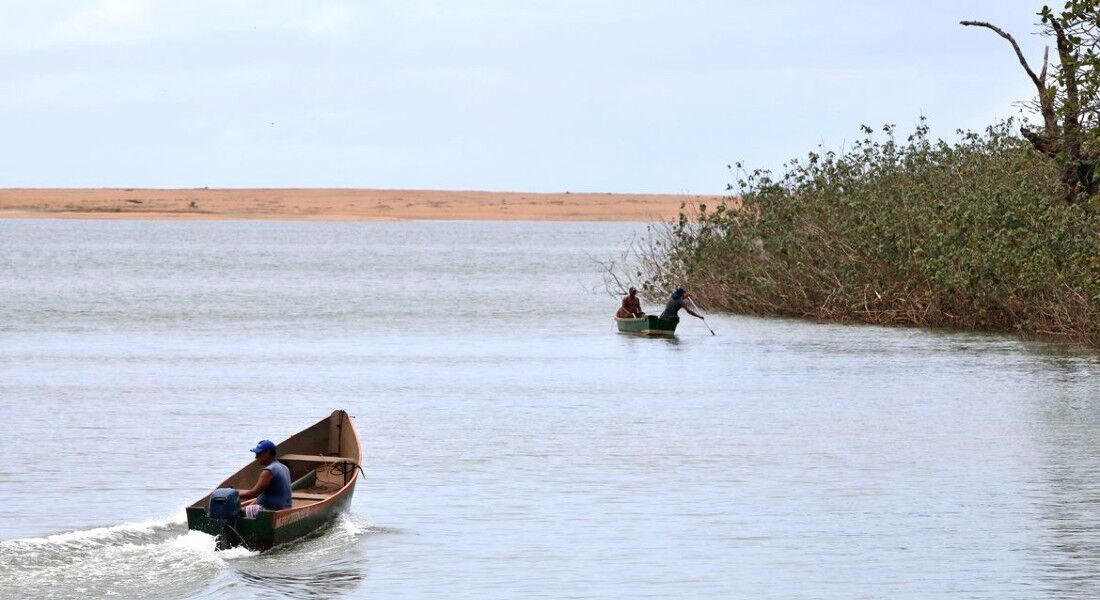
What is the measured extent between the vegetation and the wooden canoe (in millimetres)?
13245

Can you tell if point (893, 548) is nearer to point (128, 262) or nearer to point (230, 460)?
point (230, 460)

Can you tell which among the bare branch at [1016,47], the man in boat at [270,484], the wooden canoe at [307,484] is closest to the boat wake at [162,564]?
the wooden canoe at [307,484]

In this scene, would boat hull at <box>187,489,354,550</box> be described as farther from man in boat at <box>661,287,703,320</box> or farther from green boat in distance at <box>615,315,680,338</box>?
green boat in distance at <box>615,315,680,338</box>

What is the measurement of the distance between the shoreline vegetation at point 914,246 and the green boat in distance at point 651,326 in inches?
162

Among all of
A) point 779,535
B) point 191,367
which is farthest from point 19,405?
point 779,535

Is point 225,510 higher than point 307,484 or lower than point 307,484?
higher

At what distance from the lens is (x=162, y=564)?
17141 millimetres

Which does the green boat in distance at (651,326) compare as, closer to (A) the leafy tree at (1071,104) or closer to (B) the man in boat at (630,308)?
(B) the man in boat at (630,308)

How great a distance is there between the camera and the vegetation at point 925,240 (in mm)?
36094

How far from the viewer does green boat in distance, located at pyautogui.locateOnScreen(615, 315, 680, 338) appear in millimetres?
43656

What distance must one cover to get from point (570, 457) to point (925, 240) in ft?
62.3

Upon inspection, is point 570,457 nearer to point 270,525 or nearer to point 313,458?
point 313,458

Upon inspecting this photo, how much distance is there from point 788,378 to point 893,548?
1703 centimetres

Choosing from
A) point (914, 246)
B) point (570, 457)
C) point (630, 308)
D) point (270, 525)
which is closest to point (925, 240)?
point (914, 246)
